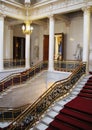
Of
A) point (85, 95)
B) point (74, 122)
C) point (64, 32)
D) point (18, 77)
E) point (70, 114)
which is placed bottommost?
point (74, 122)

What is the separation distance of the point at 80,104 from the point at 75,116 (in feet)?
2.60

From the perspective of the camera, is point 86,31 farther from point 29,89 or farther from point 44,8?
point 29,89

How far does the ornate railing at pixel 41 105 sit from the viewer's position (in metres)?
6.07

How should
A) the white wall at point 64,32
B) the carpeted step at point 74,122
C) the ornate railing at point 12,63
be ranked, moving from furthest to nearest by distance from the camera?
1. the white wall at point 64,32
2. the ornate railing at point 12,63
3. the carpeted step at point 74,122

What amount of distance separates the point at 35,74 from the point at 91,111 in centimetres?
580

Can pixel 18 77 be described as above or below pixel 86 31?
below

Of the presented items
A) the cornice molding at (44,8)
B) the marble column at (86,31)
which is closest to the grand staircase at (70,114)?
the marble column at (86,31)

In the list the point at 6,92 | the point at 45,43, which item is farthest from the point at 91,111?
the point at 45,43

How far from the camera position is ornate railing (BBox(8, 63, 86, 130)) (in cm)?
607

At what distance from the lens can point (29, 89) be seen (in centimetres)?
1167

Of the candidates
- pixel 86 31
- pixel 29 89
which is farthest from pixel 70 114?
pixel 29 89

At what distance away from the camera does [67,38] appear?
13898mm

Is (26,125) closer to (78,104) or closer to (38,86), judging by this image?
(78,104)

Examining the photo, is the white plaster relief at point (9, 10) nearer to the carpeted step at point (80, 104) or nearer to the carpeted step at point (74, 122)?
the carpeted step at point (80, 104)
